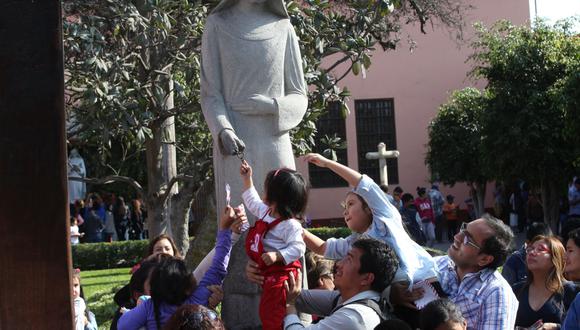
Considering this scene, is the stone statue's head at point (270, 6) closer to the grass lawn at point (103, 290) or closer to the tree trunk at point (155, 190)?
the grass lawn at point (103, 290)

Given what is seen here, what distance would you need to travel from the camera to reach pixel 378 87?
3612 cm

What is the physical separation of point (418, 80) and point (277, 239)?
31.8 m

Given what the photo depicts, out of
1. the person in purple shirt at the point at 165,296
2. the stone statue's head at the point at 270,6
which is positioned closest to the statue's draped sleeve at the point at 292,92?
the stone statue's head at the point at 270,6

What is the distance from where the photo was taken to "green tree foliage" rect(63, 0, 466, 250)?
10742 mm

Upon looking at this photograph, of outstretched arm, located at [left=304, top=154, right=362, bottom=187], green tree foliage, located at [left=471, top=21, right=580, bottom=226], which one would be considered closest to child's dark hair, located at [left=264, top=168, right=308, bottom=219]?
outstretched arm, located at [left=304, top=154, right=362, bottom=187]

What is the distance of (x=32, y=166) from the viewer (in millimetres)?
2484

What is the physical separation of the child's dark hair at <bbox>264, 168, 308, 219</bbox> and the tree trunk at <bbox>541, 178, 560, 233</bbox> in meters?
19.8

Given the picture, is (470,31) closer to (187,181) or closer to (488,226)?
(187,181)

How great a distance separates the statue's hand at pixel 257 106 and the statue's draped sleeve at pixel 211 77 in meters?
0.12

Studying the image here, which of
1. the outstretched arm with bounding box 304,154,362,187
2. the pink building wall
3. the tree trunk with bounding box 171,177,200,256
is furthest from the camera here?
the pink building wall

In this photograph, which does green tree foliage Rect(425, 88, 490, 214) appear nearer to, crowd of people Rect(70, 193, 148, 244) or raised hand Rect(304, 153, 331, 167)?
crowd of people Rect(70, 193, 148, 244)

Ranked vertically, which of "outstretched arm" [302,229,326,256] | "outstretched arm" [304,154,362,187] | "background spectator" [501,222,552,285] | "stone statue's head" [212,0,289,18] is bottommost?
"background spectator" [501,222,552,285]

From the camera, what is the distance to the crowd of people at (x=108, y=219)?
2823 centimetres

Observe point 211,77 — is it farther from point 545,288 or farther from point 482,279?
point 545,288
